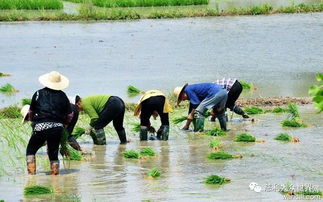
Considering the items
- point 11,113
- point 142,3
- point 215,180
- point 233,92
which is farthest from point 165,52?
point 215,180

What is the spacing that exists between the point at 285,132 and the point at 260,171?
3.06 m

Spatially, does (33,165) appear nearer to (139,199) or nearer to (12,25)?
(139,199)

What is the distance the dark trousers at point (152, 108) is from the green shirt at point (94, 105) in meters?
0.57

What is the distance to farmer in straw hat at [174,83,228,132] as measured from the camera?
13.2 meters

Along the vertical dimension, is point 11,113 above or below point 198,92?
below

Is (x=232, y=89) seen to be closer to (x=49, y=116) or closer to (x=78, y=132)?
(x=78, y=132)

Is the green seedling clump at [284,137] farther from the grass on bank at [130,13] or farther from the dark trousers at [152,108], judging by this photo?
the grass on bank at [130,13]

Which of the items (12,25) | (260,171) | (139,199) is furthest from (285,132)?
(12,25)

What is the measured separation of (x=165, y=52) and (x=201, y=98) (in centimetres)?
1140

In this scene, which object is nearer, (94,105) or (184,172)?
(184,172)

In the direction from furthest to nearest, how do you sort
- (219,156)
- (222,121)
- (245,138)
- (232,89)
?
(232,89)
(222,121)
(245,138)
(219,156)

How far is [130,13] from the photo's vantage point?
32.6 m

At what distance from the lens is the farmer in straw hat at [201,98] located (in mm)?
13164

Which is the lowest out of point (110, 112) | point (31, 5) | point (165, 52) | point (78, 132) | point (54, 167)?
point (165, 52)
